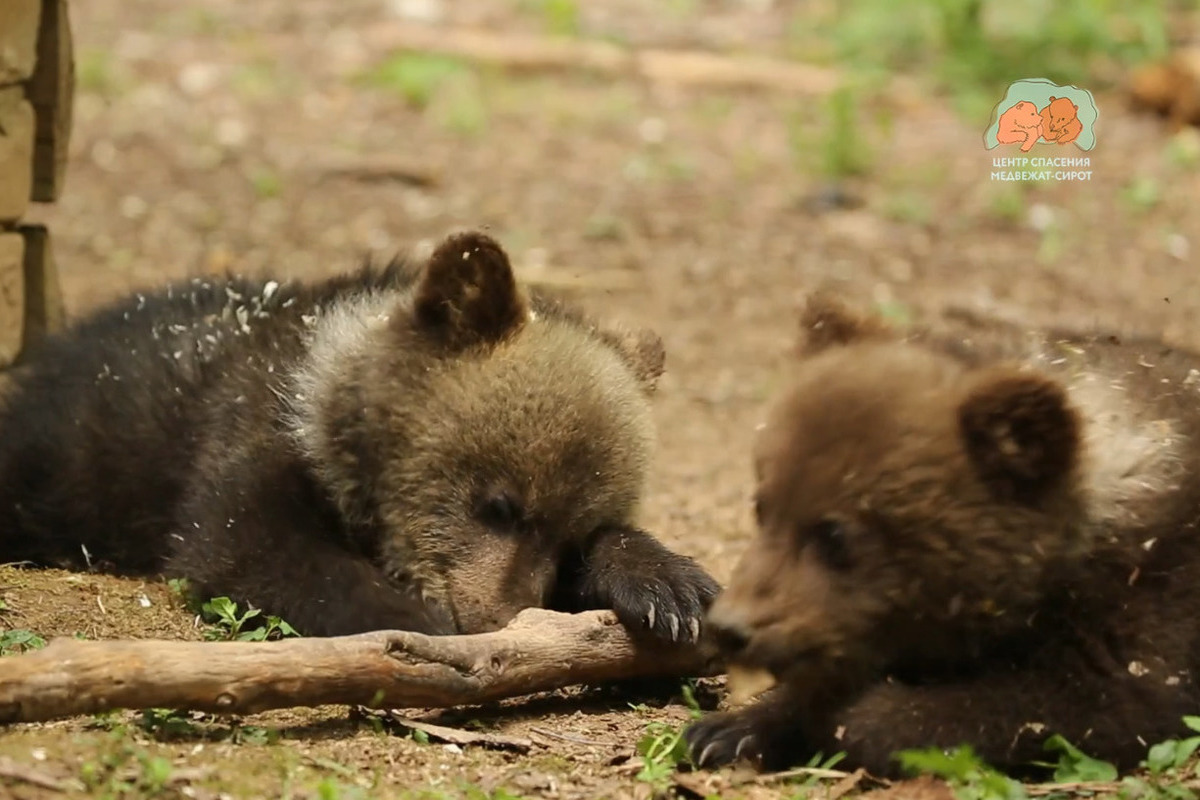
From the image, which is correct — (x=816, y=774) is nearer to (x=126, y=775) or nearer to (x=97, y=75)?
(x=126, y=775)

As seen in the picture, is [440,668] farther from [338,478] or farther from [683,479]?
[683,479]

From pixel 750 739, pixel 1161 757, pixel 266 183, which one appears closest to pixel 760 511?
pixel 750 739

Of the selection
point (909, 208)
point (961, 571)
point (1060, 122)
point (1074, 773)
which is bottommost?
point (1074, 773)

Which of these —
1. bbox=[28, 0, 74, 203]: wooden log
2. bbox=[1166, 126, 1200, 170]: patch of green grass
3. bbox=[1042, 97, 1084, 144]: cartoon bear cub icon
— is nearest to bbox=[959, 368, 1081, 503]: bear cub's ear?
bbox=[28, 0, 74, 203]: wooden log

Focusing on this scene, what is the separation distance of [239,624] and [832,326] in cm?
220

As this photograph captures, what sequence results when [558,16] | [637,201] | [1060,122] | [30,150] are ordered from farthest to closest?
[558,16], [637,201], [1060,122], [30,150]

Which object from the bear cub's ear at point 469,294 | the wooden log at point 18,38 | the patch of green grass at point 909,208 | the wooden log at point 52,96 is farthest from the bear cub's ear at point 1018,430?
the patch of green grass at point 909,208

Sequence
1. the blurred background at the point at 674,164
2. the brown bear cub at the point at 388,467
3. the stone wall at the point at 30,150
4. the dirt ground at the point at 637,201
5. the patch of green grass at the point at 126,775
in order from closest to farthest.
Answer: the patch of green grass at the point at 126,775 → the brown bear cub at the point at 388,467 → the stone wall at the point at 30,150 → the dirt ground at the point at 637,201 → the blurred background at the point at 674,164

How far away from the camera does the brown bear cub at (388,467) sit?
5344 mm

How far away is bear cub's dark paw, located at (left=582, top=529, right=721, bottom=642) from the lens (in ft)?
16.8

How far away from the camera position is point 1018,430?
4180 mm

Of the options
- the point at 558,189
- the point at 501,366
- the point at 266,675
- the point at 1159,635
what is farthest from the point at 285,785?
the point at 558,189

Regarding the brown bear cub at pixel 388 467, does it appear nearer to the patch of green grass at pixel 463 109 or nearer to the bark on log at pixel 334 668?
the bark on log at pixel 334 668

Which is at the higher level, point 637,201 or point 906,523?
point 906,523
